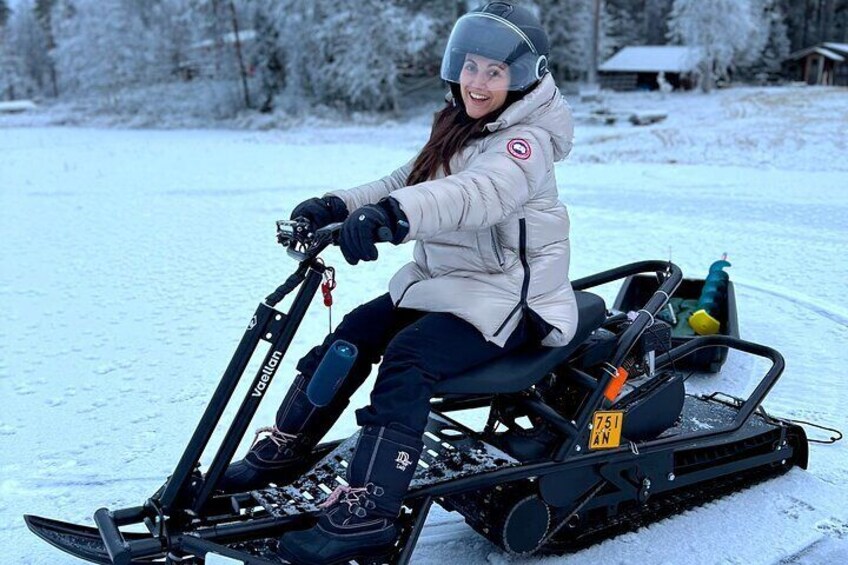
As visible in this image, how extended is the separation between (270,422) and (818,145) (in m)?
14.5

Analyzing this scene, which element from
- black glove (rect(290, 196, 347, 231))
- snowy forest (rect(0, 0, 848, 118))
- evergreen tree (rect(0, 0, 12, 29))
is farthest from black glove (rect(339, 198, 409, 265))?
evergreen tree (rect(0, 0, 12, 29))

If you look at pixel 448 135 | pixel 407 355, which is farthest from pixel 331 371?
pixel 448 135

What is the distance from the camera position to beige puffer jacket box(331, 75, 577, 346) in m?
2.74

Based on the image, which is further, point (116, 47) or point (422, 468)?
point (116, 47)

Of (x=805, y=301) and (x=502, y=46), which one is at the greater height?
(x=502, y=46)

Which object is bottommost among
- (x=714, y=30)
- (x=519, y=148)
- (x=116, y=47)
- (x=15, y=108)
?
(x=15, y=108)

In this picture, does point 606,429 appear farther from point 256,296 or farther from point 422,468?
point 256,296

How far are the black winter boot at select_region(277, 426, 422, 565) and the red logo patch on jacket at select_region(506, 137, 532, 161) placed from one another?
101cm

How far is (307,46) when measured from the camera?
40.8 m

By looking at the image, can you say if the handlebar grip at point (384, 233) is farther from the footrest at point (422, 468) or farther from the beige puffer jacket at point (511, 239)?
the footrest at point (422, 468)

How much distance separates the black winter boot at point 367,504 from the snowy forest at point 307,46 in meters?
36.1

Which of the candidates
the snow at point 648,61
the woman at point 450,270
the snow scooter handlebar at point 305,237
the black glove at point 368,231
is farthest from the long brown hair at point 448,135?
the snow at point 648,61

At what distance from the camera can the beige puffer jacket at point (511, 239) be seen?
2.74 meters

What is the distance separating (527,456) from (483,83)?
54.3 inches
